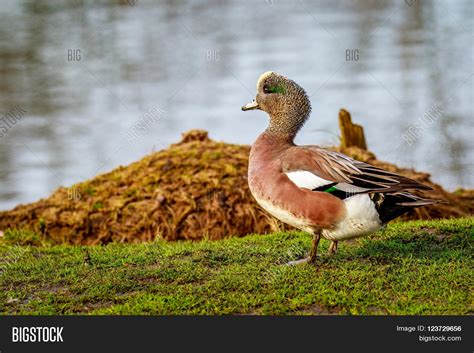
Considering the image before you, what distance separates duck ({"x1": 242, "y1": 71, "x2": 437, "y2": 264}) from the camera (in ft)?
20.3

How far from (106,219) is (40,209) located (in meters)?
0.97

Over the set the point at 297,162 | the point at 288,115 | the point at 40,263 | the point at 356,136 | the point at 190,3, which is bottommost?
the point at 40,263

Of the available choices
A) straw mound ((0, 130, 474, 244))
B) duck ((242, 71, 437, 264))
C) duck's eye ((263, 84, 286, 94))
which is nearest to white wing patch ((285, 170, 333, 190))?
duck ((242, 71, 437, 264))

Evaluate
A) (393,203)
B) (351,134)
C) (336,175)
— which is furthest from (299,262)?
(351,134)

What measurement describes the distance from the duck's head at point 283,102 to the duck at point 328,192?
25cm

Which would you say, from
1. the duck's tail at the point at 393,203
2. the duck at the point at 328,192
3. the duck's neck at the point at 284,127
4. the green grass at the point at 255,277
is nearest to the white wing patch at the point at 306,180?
the duck at the point at 328,192

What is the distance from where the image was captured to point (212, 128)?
1345 centimetres

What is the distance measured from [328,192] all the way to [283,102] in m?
1.02

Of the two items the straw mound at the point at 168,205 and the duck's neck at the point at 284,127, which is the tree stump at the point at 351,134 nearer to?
the straw mound at the point at 168,205

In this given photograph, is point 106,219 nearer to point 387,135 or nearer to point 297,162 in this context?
point 297,162

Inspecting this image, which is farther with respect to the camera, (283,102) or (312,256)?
(283,102)

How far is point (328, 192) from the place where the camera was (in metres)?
6.23

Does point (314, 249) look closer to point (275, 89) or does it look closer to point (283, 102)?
point (283, 102)

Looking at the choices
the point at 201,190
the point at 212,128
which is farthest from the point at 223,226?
the point at 212,128
